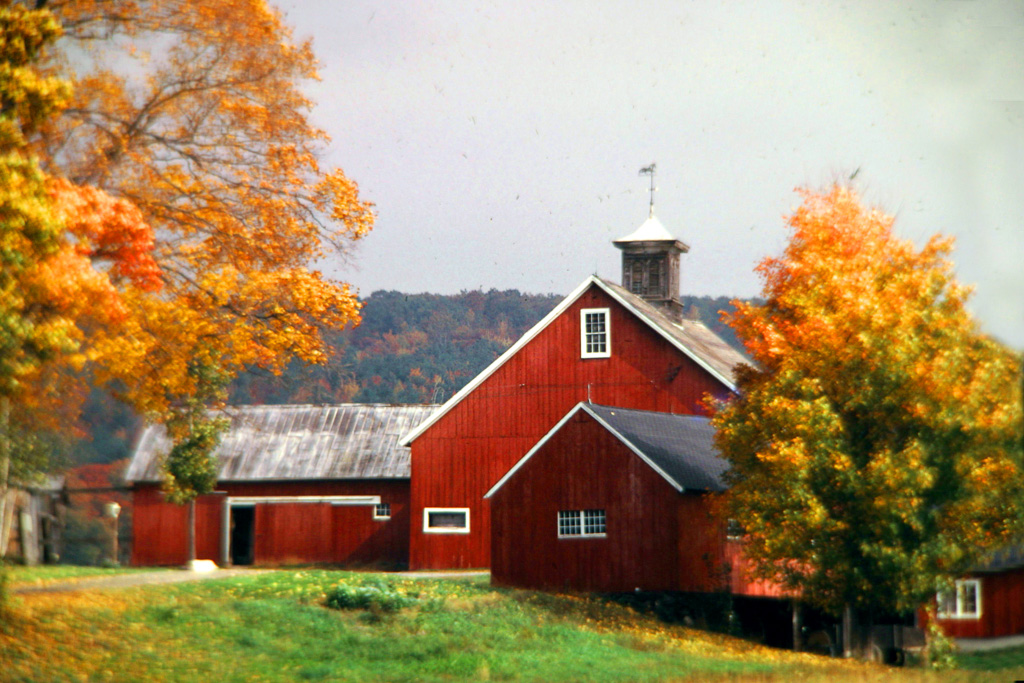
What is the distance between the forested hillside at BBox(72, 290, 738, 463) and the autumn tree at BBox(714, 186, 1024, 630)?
33.2 meters

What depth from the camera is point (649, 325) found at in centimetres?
3650

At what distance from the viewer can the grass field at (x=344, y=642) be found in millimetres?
16016

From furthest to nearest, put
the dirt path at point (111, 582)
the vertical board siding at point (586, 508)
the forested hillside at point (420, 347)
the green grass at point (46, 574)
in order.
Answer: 1. the forested hillside at point (420, 347)
2. the vertical board siding at point (586, 508)
3. the green grass at point (46, 574)
4. the dirt path at point (111, 582)

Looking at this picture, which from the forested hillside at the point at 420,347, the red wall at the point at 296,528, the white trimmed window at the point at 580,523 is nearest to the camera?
the white trimmed window at the point at 580,523

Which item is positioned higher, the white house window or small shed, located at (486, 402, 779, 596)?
small shed, located at (486, 402, 779, 596)

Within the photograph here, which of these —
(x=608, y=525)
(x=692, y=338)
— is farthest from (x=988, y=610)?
(x=608, y=525)

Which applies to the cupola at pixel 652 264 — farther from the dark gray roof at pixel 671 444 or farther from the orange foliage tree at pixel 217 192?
the orange foliage tree at pixel 217 192

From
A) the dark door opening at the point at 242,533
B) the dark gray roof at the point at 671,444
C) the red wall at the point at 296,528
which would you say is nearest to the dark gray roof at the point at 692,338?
the dark gray roof at the point at 671,444

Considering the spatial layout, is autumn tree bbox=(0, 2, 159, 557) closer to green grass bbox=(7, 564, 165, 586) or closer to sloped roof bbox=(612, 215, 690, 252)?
green grass bbox=(7, 564, 165, 586)

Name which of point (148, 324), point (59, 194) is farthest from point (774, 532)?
point (59, 194)

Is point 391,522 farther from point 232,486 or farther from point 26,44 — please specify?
point 26,44

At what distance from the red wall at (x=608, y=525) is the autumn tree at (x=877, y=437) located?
3.52 m

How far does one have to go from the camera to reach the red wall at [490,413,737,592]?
27766 mm

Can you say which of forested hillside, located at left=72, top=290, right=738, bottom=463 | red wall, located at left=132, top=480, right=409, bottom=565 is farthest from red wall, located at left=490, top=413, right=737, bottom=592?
forested hillside, located at left=72, top=290, right=738, bottom=463
